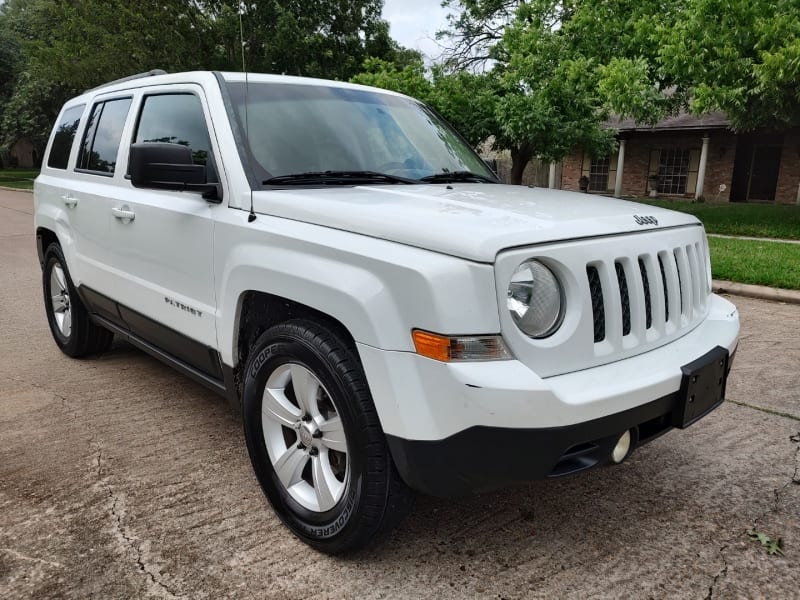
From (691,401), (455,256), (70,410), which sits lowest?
(70,410)

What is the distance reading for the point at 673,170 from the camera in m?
25.8

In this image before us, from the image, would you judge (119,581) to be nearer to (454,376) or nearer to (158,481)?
(158,481)

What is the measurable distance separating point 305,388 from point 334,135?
54.0 inches

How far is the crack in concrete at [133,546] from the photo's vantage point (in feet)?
7.66

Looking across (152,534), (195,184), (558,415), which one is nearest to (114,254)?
(195,184)

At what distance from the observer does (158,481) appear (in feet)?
10.2

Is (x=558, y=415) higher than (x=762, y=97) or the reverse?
the reverse

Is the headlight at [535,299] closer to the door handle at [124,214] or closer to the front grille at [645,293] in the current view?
the front grille at [645,293]

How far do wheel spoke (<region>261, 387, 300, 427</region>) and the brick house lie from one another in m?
21.2

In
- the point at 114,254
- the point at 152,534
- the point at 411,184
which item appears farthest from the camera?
the point at 114,254

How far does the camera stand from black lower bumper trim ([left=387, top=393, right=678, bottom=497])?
2037 mm

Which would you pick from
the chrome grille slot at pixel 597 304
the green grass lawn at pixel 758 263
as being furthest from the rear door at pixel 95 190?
the green grass lawn at pixel 758 263

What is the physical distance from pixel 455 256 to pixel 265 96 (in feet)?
5.59

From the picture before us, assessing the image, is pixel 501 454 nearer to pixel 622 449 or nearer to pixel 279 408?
pixel 622 449
